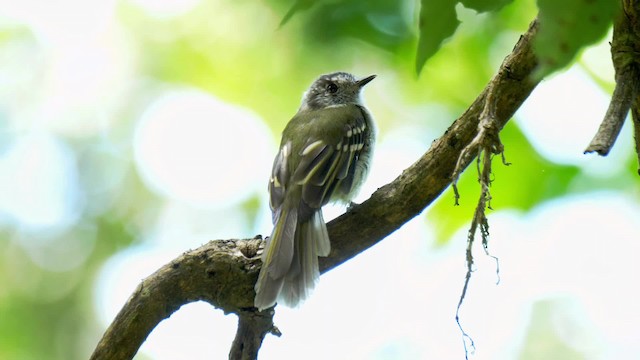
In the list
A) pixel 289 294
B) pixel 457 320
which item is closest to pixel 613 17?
pixel 457 320

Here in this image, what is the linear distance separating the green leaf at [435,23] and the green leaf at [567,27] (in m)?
0.20

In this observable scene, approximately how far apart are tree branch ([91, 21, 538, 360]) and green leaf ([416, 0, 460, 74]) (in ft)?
8.20

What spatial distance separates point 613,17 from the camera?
1040 mm

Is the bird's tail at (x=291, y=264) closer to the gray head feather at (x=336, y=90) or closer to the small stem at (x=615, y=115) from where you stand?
the small stem at (x=615, y=115)

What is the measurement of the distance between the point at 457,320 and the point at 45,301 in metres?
8.78

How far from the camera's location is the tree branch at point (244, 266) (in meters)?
3.76

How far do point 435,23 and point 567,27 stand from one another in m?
0.24

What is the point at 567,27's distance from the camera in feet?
3.35

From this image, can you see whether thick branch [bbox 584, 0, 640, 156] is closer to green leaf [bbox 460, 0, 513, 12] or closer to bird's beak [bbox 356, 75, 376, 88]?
green leaf [bbox 460, 0, 513, 12]

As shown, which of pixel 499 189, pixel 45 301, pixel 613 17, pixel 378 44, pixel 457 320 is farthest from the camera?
pixel 45 301

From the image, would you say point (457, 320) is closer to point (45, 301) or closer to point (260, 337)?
point (260, 337)

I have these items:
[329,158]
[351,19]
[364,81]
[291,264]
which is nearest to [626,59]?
[351,19]

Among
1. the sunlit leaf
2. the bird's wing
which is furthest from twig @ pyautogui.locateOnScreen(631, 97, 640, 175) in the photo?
the bird's wing

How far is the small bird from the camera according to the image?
3982 mm
